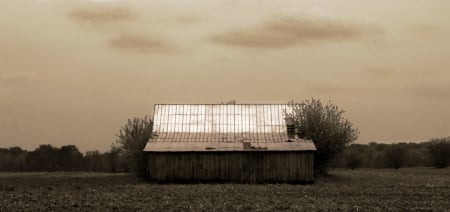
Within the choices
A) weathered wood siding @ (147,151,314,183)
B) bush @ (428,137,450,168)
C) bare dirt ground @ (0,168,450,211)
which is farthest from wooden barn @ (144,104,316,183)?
bush @ (428,137,450,168)

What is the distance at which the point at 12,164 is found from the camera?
105 m

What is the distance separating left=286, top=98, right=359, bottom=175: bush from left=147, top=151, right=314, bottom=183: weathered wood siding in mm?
6167

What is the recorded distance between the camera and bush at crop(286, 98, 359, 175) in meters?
64.1

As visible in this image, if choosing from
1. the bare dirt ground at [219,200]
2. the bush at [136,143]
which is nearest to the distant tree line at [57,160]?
the bush at [136,143]

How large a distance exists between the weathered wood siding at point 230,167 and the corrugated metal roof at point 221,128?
0.59m

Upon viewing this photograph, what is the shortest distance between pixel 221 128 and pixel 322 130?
8.78m

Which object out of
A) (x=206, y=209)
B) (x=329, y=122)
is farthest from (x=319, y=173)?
(x=206, y=209)

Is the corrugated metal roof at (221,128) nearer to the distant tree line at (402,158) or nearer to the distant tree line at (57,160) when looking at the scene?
the distant tree line at (57,160)

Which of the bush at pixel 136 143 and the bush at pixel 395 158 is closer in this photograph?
the bush at pixel 136 143

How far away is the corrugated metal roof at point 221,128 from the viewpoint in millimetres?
59031

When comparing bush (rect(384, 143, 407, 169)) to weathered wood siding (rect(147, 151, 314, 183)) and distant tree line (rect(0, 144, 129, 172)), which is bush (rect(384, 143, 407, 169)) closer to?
distant tree line (rect(0, 144, 129, 172))

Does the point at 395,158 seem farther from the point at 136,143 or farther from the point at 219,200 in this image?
the point at 219,200

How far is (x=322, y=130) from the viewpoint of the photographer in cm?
6456

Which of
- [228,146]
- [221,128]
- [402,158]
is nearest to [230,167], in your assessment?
[228,146]
